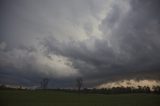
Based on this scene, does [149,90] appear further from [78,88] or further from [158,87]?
[78,88]

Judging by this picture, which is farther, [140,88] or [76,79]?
[140,88]

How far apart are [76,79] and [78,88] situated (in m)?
6.68

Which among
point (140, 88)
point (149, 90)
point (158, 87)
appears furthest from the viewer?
point (140, 88)

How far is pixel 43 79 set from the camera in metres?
172

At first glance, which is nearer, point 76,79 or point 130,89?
point 76,79

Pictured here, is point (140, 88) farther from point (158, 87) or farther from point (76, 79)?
point (76, 79)

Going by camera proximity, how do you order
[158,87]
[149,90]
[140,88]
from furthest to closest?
1. [140,88]
2. [149,90]
3. [158,87]

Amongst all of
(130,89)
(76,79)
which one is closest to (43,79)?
(76,79)

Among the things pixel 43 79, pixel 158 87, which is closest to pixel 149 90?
pixel 158 87

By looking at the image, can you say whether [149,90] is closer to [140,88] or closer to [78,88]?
[140,88]

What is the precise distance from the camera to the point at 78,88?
164875 mm

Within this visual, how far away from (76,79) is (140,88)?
192 feet

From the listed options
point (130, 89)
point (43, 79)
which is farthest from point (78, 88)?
point (130, 89)

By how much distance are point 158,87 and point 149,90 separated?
42.2 ft
